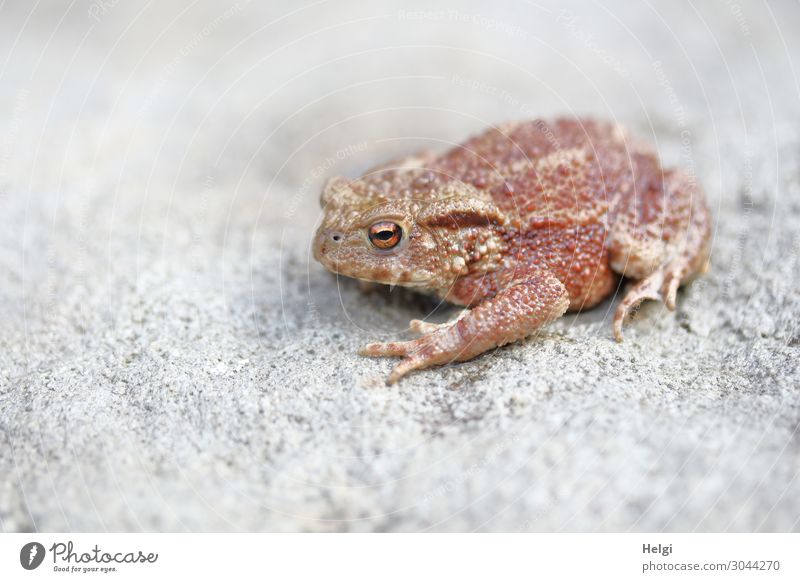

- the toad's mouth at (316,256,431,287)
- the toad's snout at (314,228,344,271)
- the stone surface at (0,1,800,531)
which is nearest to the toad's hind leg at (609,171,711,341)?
the stone surface at (0,1,800,531)

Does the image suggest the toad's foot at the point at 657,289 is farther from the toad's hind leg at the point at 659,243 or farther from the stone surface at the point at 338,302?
the stone surface at the point at 338,302

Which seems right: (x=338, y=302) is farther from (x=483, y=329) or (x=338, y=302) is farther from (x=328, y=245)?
(x=483, y=329)

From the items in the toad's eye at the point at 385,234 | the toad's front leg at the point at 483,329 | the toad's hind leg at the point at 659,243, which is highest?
the toad's eye at the point at 385,234

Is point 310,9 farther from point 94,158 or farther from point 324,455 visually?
point 324,455

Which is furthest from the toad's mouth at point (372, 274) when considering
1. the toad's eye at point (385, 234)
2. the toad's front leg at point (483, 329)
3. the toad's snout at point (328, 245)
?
the toad's front leg at point (483, 329)

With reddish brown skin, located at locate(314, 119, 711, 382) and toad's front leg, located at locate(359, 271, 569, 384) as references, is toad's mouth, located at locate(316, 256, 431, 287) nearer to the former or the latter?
reddish brown skin, located at locate(314, 119, 711, 382)

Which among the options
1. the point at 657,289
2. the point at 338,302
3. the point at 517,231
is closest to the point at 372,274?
the point at 338,302
